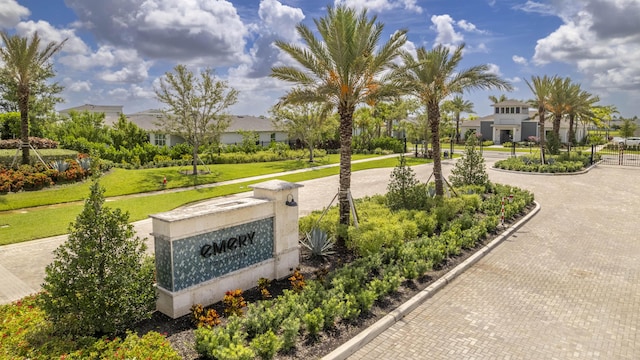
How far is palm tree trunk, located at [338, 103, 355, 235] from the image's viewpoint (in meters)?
13.0

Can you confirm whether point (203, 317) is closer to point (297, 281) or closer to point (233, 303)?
point (233, 303)

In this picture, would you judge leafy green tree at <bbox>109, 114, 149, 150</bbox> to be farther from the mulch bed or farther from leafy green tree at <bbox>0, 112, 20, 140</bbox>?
the mulch bed

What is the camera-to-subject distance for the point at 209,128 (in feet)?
101

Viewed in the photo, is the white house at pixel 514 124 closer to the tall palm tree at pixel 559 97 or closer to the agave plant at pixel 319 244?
the tall palm tree at pixel 559 97

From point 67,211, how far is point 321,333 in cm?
1475

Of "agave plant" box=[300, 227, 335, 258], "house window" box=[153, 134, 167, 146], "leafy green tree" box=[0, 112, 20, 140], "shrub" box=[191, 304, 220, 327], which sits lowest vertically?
"shrub" box=[191, 304, 220, 327]

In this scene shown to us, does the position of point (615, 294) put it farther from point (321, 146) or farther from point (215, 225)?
point (321, 146)

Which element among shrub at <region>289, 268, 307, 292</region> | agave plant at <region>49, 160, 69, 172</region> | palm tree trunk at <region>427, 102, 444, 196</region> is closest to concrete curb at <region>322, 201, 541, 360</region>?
shrub at <region>289, 268, 307, 292</region>

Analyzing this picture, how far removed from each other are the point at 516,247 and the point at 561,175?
1988 cm

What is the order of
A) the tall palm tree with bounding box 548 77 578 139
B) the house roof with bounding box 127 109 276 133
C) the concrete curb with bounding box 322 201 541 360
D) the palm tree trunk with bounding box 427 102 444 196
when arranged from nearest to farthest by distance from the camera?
the concrete curb with bounding box 322 201 541 360 → the palm tree trunk with bounding box 427 102 444 196 → the tall palm tree with bounding box 548 77 578 139 → the house roof with bounding box 127 109 276 133

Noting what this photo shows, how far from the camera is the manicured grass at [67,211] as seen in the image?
1438 centimetres

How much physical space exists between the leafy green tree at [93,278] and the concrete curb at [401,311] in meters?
3.71

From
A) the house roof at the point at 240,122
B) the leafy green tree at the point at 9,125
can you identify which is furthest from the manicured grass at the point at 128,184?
the house roof at the point at 240,122

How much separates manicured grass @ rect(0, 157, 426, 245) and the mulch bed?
7.56m
